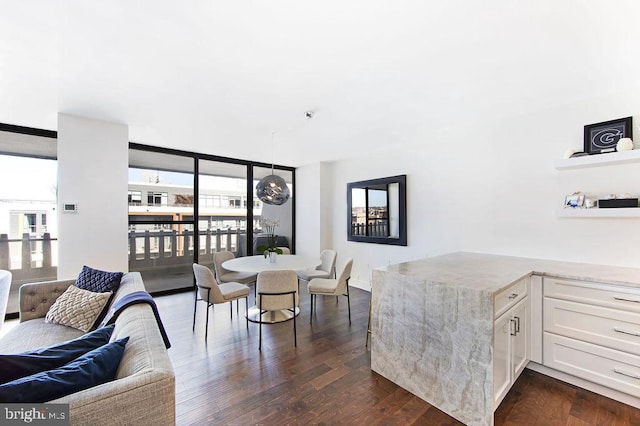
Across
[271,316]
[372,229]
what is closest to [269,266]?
[271,316]

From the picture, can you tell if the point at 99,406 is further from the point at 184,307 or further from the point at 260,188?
the point at 184,307

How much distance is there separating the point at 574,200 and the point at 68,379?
12.5 feet

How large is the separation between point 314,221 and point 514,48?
13.8ft

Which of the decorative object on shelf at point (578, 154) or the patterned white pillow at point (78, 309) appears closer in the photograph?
the patterned white pillow at point (78, 309)

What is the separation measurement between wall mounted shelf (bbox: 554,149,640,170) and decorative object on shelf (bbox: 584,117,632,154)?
10 cm

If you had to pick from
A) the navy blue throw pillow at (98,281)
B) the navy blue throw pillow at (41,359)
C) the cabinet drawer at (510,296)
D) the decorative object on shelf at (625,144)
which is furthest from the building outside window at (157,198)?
the decorative object on shelf at (625,144)

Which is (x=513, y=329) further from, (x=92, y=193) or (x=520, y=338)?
(x=92, y=193)

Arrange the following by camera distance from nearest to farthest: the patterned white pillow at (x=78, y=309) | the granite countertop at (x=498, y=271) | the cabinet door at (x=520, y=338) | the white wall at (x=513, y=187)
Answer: the granite countertop at (x=498, y=271), the cabinet door at (x=520, y=338), the patterned white pillow at (x=78, y=309), the white wall at (x=513, y=187)

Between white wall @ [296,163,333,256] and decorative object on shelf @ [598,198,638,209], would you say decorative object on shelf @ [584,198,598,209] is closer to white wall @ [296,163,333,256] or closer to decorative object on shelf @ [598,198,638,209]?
decorative object on shelf @ [598,198,638,209]

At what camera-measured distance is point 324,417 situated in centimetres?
183

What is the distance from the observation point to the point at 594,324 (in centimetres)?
204

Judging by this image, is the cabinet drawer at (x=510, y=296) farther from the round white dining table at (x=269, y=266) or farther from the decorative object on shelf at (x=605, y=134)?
the round white dining table at (x=269, y=266)

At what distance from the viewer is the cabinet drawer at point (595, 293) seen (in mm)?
1908

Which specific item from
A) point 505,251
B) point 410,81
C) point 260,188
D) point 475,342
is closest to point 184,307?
point 260,188
